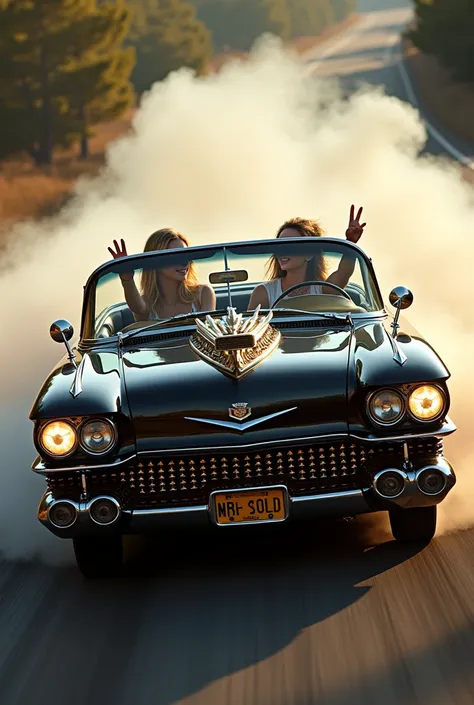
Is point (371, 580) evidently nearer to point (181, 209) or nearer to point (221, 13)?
point (181, 209)

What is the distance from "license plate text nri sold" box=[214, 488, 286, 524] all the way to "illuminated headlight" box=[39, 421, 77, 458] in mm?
692

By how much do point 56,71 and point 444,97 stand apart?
58.5 ft

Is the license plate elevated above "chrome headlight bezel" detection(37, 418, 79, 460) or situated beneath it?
situated beneath

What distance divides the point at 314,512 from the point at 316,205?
20464mm

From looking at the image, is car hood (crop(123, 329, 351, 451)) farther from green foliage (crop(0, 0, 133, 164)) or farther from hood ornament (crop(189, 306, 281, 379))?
green foliage (crop(0, 0, 133, 164))

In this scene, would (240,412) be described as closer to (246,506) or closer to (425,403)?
(246,506)

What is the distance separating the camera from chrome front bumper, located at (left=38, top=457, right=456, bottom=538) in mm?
5836

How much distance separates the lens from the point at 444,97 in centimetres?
5569

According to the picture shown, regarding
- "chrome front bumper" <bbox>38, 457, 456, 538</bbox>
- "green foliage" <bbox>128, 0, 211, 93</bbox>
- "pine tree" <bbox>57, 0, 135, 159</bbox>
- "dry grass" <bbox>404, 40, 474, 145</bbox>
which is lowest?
"chrome front bumper" <bbox>38, 457, 456, 538</bbox>

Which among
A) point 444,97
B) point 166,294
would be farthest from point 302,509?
point 444,97

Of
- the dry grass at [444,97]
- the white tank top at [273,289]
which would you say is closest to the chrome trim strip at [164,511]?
the white tank top at [273,289]

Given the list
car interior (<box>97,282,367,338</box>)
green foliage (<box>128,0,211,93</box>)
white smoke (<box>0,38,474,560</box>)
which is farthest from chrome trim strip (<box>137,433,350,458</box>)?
green foliage (<box>128,0,211,93</box>)

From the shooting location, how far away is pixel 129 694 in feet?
15.3

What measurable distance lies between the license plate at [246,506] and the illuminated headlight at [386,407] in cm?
55
